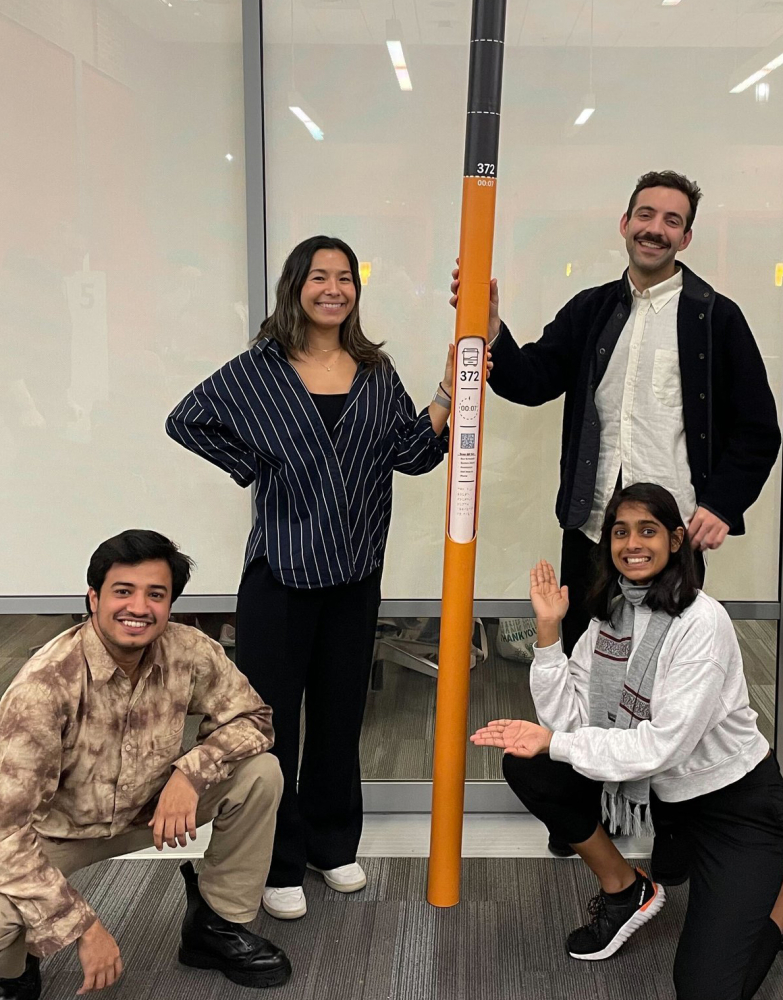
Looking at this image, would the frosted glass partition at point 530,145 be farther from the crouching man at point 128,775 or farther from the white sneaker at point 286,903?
the white sneaker at point 286,903

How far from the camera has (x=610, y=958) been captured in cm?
230

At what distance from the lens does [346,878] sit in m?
2.57

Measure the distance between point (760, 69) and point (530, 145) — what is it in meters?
0.62

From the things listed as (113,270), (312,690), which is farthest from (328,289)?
(312,690)

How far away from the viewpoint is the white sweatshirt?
6.83 feet

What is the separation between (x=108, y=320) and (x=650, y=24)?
5.29ft

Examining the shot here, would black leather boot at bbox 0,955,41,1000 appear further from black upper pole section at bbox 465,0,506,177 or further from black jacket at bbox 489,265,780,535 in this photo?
black upper pole section at bbox 465,0,506,177

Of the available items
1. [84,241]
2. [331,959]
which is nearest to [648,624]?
[331,959]

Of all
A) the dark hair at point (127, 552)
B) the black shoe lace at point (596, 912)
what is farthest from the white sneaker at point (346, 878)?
the dark hair at point (127, 552)

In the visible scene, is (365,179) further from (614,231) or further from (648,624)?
(648,624)

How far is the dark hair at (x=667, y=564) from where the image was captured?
2.17 m

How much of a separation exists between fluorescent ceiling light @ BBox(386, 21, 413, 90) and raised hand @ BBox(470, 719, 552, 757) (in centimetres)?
166

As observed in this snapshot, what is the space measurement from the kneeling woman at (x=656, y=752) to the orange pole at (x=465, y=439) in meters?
0.18

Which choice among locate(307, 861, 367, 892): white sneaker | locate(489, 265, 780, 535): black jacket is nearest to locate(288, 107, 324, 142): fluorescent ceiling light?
locate(489, 265, 780, 535): black jacket
